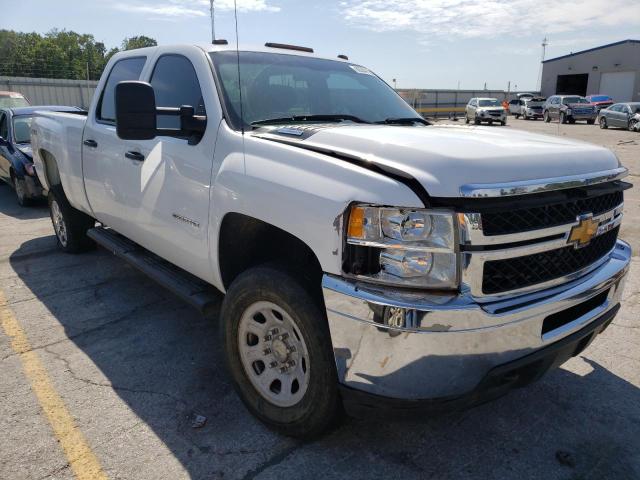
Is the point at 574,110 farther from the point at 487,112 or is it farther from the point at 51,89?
the point at 51,89

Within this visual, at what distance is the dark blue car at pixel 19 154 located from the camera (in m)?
8.88

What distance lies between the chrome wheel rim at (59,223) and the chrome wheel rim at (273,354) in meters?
4.02

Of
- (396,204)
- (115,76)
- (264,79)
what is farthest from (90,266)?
(396,204)

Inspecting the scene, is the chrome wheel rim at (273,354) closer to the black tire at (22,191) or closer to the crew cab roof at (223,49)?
the crew cab roof at (223,49)

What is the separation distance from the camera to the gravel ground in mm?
2598

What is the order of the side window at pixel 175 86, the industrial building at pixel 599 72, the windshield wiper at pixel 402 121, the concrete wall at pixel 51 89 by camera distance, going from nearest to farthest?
the side window at pixel 175 86, the windshield wiper at pixel 402 121, the concrete wall at pixel 51 89, the industrial building at pixel 599 72

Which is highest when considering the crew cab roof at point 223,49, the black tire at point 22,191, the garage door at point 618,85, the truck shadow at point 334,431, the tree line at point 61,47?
the tree line at point 61,47

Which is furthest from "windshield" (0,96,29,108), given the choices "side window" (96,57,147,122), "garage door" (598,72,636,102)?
"garage door" (598,72,636,102)

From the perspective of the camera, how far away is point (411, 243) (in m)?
2.11

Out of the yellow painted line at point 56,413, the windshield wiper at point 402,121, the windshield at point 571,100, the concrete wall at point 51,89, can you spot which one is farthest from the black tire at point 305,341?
the windshield at point 571,100

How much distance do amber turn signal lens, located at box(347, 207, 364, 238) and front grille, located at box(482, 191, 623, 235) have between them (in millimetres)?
483

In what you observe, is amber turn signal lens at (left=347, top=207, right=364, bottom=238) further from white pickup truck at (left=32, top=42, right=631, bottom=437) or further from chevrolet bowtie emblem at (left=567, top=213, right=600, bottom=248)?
chevrolet bowtie emblem at (left=567, top=213, right=600, bottom=248)

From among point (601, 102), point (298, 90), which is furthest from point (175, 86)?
point (601, 102)

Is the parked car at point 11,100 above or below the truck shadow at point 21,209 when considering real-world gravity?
above
